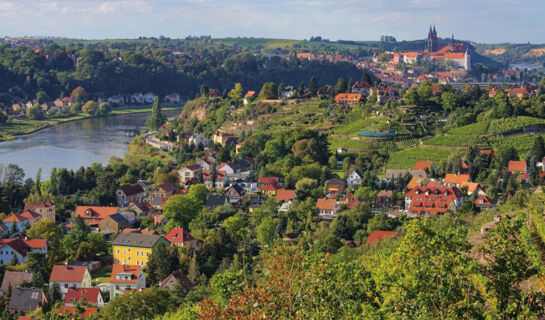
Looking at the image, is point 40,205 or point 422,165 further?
point 422,165

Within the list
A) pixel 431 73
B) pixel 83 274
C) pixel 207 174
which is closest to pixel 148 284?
pixel 83 274

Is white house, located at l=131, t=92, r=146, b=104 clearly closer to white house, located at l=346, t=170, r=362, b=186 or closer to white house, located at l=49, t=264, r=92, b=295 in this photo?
white house, located at l=346, t=170, r=362, b=186

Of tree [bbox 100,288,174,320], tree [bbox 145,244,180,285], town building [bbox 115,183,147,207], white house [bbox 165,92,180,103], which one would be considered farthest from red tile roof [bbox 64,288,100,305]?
white house [bbox 165,92,180,103]

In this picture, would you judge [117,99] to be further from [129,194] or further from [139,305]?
[139,305]

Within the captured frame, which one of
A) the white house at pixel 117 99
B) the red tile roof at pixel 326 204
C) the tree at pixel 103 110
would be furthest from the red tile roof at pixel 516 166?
the white house at pixel 117 99

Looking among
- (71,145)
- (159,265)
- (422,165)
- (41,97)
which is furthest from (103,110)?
(159,265)

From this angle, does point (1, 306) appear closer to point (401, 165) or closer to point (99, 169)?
point (99, 169)
